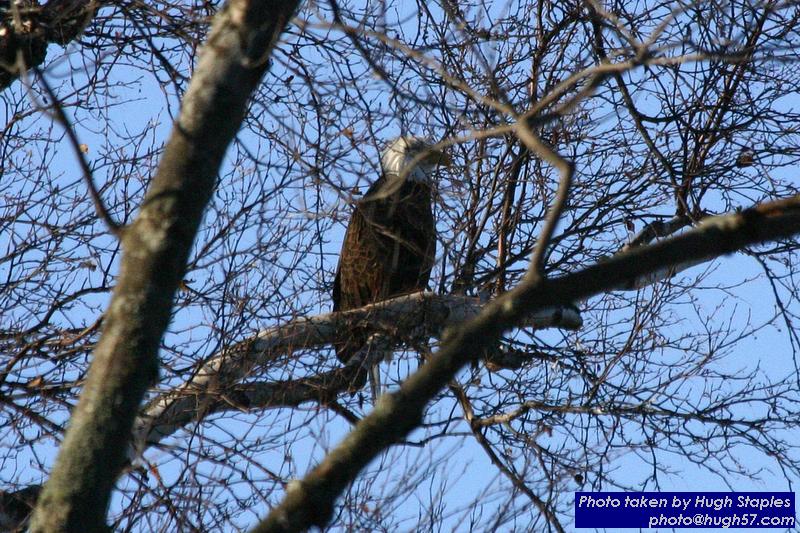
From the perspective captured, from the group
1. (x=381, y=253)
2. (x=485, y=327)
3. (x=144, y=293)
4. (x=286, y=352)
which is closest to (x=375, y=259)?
(x=381, y=253)

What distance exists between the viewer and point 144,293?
208 centimetres

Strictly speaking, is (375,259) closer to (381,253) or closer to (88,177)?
(381,253)

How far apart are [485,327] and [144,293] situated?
2.41ft

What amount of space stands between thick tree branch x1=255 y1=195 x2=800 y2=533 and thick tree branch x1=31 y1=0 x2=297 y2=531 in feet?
1.37

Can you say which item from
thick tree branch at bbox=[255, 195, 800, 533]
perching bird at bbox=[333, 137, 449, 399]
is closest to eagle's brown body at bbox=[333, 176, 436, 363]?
perching bird at bbox=[333, 137, 449, 399]

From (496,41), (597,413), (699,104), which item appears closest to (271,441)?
(597,413)

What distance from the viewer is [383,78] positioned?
2.79 meters

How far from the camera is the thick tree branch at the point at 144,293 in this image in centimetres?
202

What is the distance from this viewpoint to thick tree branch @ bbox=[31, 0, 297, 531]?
2.02 metres

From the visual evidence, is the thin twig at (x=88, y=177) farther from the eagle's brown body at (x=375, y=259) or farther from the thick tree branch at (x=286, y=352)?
the eagle's brown body at (x=375, y=259)

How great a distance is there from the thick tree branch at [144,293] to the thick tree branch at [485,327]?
417 mm

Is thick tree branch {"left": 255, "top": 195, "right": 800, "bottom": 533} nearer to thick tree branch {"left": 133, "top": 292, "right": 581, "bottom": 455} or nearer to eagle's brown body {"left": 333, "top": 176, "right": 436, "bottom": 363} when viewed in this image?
thick tree branch {"left": 133, "top": 292, "right": 581, "bottom": 455}

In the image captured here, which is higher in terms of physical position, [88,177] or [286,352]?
[286,352]

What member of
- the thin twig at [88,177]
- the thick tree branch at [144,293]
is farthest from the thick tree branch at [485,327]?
the thin twig at [88,177]
